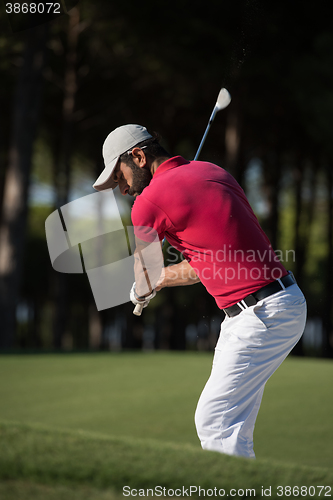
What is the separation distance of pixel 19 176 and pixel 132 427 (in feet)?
28.6

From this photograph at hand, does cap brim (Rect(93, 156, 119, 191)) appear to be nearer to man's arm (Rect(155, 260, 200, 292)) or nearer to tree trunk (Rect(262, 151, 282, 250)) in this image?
man's arm (Rect(155, 260, 200, 292))

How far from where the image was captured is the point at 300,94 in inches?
583

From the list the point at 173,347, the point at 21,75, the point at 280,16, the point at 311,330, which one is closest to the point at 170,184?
the point at 21,75

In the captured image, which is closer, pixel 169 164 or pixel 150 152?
pixel 169 164

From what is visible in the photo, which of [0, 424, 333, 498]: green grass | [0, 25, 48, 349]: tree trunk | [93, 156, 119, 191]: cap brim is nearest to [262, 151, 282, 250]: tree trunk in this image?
[0, 25, 48, 349]: tree trunk

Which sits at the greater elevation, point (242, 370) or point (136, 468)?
point (242, 370)

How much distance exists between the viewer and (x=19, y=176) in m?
12.7

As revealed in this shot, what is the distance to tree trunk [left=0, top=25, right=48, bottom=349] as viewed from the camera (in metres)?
12.4

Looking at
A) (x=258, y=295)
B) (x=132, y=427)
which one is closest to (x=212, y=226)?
(x=258, y=295)

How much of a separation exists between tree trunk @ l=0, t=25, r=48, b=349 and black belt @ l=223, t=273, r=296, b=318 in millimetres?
10459

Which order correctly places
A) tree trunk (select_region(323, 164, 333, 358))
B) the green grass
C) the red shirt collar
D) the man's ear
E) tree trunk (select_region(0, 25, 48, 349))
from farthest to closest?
tree trunk (select_region(323, 164, 333, 358)) < tree trunk (select_region(0, 25, 48, 349)) < the man's ear < the red shirt collar < the green grass

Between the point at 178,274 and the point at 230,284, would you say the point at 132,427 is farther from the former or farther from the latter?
the point at 230,284

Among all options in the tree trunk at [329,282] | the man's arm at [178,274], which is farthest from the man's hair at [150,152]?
the tree trunk at [329,282]

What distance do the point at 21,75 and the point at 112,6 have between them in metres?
3.79
